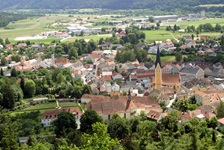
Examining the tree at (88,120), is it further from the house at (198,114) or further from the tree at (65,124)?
the house at (198,114)

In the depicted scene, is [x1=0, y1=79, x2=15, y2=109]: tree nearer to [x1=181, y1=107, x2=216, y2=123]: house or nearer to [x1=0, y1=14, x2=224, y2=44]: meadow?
[x1=181, y1=107, x2=216, y2=123]: house

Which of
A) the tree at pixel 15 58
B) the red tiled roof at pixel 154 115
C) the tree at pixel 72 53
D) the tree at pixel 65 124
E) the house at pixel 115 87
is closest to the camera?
the tree at pixel 65 124

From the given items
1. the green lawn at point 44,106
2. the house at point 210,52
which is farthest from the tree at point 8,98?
the house at point 210,52

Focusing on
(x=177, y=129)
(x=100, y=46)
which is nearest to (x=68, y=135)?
(x=177, y=129)

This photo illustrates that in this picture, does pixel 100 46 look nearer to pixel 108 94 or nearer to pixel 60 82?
pixel 60 82

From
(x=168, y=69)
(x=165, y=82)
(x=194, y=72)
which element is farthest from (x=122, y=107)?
(x=168, y=69)

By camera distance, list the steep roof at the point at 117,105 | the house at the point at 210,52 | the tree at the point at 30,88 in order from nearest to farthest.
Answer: the steep roof at the point at 117,105, the tree at the point at 30,88, the house at the point at 210,52

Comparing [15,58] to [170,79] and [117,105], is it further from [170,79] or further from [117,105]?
[117,105]

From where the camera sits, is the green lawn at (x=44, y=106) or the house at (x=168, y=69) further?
the house at (x=168, y=69)
